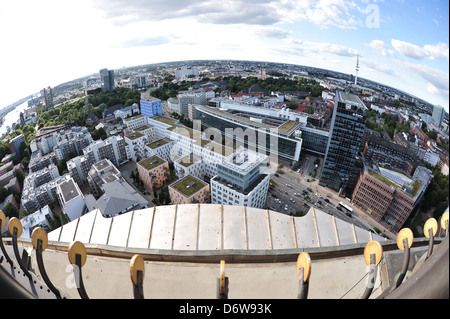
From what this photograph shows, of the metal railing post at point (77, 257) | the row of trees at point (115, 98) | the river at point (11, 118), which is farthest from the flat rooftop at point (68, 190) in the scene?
the row of trees at point (115, 98)

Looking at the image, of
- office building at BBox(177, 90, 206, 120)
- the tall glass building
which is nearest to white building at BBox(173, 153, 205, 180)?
the tall glass building

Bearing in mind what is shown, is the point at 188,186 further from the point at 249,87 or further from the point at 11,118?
the point at 249,87

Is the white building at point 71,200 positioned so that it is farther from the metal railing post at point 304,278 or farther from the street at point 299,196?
the metal railing post at point 304,278

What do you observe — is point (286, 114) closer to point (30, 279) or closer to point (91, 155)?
point (91, 155)

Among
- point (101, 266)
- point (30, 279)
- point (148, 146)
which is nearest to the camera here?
point (30, 279)

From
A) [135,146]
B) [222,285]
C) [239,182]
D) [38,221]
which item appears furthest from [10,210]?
[222,285]

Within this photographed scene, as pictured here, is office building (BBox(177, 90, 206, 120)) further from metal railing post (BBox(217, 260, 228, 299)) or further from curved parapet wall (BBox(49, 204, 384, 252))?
metal railing post (BBox(217, 260, 228, 299))
